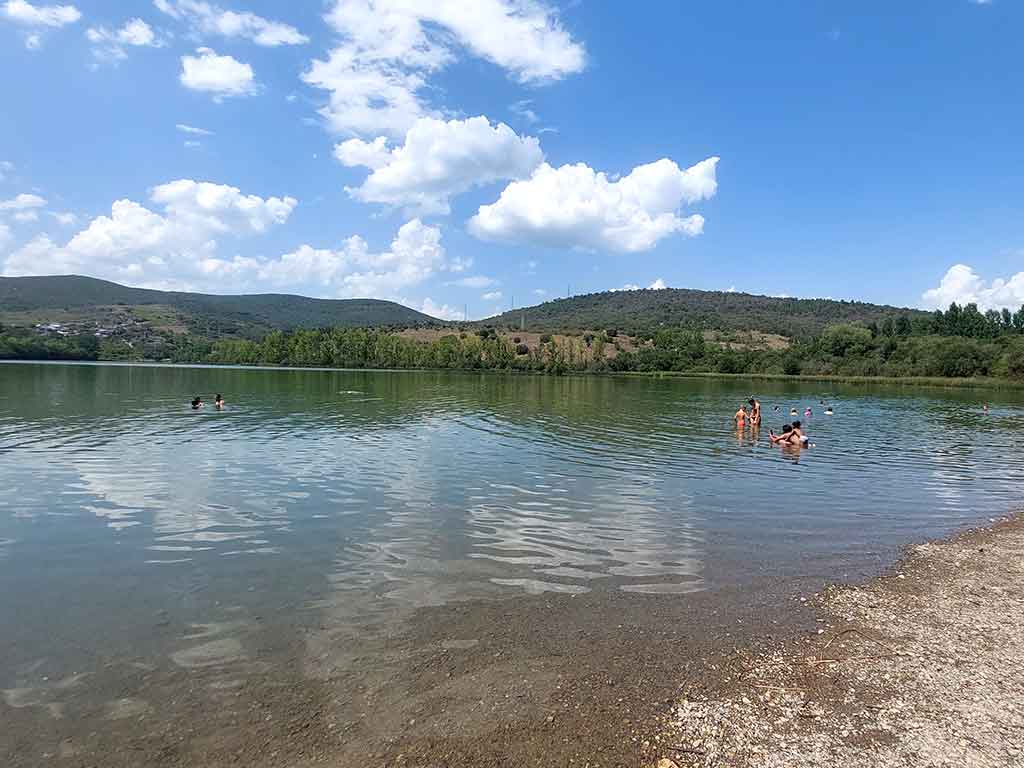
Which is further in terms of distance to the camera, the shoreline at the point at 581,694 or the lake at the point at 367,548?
the lake at the point at 367,548

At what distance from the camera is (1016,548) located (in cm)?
1511

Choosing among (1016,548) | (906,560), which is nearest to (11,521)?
(906,560)

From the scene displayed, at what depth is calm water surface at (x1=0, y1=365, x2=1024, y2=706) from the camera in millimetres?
10883

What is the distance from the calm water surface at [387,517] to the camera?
1088cm

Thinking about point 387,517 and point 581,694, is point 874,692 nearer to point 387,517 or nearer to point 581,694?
point 581,694

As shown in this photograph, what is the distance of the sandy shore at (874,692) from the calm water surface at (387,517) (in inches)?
96.2

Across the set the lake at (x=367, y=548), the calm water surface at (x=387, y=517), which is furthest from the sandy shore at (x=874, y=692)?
the calm water surface at (x=387, y=517)

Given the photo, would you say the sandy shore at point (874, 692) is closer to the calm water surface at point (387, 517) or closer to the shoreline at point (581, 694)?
the shoreline at point (581, 694)

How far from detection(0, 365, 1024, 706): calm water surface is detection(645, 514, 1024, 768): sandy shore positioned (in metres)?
2.44

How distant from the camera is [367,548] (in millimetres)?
14398

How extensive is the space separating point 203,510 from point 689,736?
50.1 ft

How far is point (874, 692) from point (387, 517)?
12.4 m

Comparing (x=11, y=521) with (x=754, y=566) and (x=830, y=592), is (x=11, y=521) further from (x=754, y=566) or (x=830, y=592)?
(x=830, y=592)

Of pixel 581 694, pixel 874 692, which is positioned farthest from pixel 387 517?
pixel 874 692
